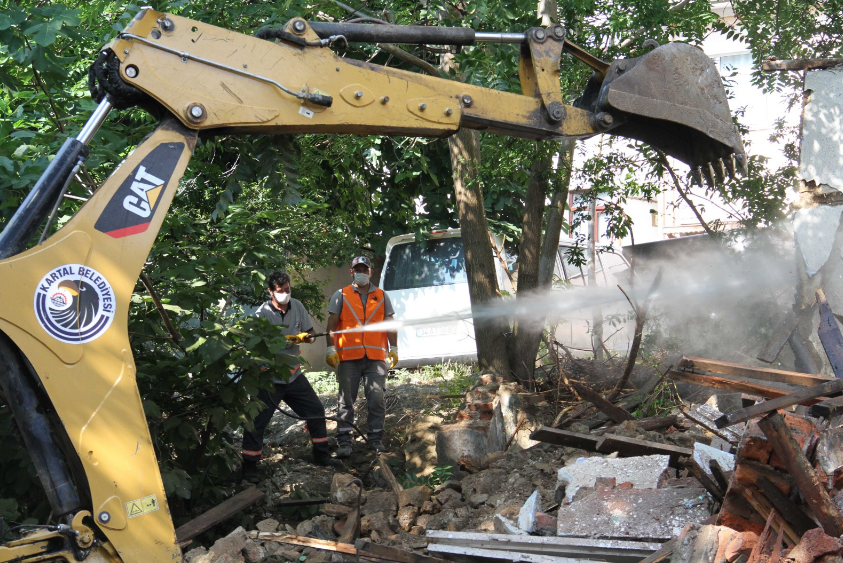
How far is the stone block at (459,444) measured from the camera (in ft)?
23.6

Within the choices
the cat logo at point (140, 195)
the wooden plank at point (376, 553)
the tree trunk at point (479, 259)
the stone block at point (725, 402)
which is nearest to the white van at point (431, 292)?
the tree trunk at point (479, 259)

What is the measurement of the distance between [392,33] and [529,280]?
4891 mm

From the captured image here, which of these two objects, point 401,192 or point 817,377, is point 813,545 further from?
point 401,192

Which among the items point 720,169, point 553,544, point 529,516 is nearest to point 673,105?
point 720,169

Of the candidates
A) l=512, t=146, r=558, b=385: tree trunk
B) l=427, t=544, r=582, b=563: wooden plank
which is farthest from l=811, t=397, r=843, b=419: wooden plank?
l=512, t=146, r=558, b=385: tree trunk

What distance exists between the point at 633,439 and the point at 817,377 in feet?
4.93

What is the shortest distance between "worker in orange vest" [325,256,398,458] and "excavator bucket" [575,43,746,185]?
449 centimetres

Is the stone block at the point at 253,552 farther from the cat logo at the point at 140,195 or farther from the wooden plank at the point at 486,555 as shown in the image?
the cat logo at the point at 140,195

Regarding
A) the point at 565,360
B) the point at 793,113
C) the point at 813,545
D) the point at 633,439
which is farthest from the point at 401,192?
the point at 813,545

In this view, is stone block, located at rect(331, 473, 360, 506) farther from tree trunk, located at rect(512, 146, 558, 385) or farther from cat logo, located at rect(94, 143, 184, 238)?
cat logo, located at rect(94, 143, 184, 238)

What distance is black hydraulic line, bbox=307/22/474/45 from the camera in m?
3.62

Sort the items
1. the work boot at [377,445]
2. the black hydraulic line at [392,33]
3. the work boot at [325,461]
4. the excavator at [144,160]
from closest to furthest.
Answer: the excavator at [144,160], the black hydraulic line at [392,33], the work boot at [325,461], the work boot at [377,445]

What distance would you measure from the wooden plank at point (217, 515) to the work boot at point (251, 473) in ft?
2.78

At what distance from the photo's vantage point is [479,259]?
27.3 feet
